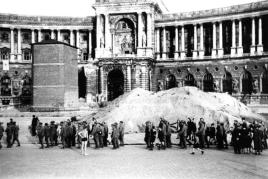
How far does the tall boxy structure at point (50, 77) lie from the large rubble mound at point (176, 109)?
11.3 metres

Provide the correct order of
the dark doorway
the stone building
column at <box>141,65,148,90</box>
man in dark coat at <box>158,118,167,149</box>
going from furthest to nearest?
the dark doorway, column at <box>141,65,148,90</box>, the stone building, man in dark coat at <box>158,118,167,149</box>

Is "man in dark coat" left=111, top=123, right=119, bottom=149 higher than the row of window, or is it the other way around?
the row of window

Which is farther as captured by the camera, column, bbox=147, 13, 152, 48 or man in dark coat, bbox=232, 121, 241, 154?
column, bbox=147, 13, 152, 48

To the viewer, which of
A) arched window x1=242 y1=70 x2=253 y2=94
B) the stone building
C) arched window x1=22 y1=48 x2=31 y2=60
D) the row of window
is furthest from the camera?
arched window x1=22 y1=48 x2=31 y2=60

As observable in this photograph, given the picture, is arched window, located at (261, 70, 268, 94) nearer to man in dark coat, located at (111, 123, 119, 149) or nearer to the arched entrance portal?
the arched entrance portal

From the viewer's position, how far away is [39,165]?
16984 mm

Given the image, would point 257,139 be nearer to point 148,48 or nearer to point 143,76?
point 143,76

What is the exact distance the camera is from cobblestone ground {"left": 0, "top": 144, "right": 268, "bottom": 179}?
14852 mm

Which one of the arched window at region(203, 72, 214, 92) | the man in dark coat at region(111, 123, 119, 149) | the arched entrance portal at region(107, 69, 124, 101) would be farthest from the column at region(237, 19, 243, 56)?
the man in dark coat at region(111, 123, 119, 149)

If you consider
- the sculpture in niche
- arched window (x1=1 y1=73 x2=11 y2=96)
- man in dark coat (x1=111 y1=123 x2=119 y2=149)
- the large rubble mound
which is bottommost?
man in dark coat (x1=111 y1=123 x2=119 y2=149)

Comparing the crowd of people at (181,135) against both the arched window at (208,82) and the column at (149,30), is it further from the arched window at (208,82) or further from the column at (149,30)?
the column at (149,30)

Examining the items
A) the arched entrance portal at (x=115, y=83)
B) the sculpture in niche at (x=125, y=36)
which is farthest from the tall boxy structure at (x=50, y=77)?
the sculpture in niche at (x=125, y=36)

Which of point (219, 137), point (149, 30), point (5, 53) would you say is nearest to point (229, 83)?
point (149, 30)

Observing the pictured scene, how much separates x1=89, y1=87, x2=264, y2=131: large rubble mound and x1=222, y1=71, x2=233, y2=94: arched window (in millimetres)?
25264
